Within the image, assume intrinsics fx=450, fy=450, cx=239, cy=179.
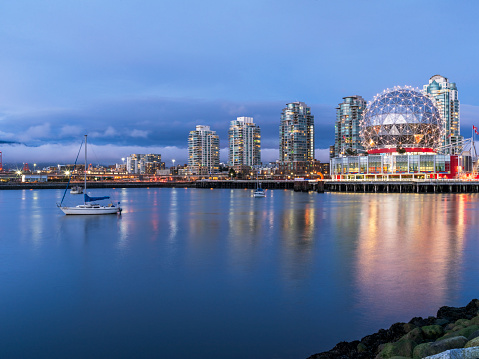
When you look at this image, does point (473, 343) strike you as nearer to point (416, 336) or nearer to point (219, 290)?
point (416, 336)

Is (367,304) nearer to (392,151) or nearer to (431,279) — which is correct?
(431,279)

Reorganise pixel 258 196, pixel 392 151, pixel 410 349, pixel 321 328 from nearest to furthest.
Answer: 1. pixel 410 349
2. pixel 321 328
3. pixel 258 196
4. pixel 392 151

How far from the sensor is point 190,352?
12961 mm

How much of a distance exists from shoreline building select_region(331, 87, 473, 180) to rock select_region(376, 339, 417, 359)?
452 ft

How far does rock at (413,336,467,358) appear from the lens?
9555 millimetres

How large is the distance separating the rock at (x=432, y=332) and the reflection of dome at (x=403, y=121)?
135924 millimetres

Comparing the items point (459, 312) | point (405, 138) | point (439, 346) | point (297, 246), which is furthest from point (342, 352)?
point (405, 138)

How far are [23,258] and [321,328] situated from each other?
20.6m

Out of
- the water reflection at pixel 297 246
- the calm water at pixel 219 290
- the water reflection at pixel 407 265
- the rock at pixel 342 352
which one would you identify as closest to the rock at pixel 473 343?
the rock at pixel 342 352

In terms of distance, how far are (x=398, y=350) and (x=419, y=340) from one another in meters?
1.50

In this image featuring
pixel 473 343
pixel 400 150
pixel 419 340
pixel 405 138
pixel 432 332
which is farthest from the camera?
pixel 405 138

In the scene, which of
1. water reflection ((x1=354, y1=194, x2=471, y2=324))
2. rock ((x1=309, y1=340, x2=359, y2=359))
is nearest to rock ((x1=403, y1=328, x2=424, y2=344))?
rock ((x1=309, y1=340, x2=359, y2=359))

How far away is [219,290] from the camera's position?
1941cm

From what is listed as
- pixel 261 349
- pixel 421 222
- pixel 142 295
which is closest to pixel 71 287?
pixel 142 295
